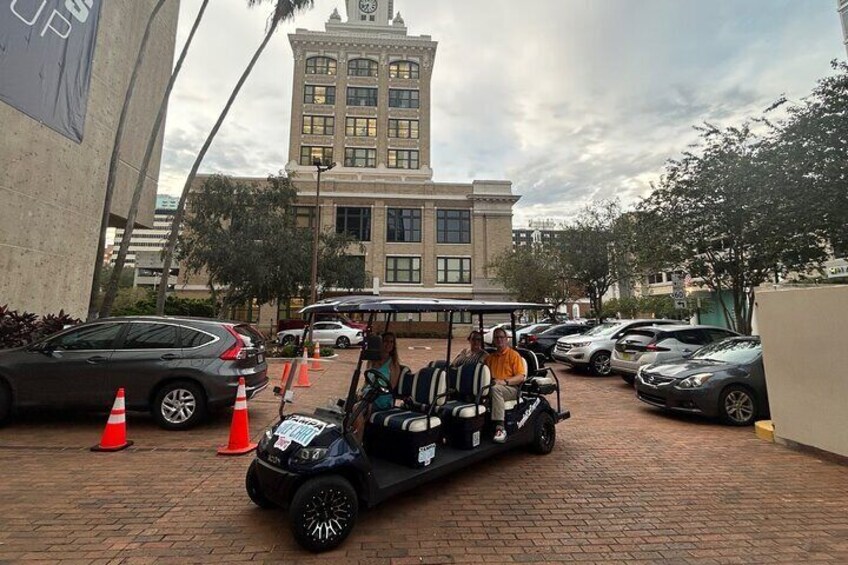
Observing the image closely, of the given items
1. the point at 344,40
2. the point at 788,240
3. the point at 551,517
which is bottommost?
the point at 551,517

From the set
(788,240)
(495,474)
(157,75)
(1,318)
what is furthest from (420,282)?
(495,474)

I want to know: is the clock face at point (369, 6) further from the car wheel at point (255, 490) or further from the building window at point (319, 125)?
the car wheel at point (255, 490)

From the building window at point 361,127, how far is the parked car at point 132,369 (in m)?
40.5

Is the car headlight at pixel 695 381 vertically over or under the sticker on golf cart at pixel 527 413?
over

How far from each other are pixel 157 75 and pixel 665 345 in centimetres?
1839

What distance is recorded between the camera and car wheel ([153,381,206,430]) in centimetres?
630

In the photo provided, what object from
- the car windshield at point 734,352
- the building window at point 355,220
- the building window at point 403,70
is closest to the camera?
the car windshield at point 734,352

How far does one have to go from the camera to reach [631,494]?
4.34 metres

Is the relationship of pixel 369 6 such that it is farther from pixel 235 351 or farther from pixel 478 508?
pixel 478 508

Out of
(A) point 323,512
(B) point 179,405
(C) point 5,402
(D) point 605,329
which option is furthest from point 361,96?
(A) point 323,512

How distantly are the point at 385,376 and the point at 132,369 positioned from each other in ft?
14.1

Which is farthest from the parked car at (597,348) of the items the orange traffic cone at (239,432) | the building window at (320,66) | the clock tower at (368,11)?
the clock tower at (368,11)

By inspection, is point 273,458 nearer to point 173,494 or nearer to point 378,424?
point 378,424

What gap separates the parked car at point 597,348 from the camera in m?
12.5
